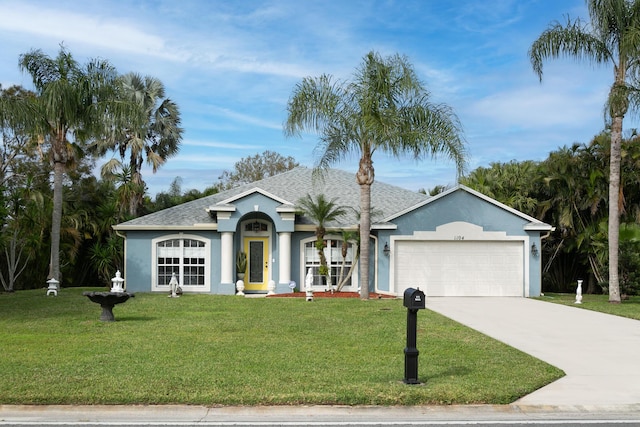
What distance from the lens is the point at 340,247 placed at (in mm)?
25375

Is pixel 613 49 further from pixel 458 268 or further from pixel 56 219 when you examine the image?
pixel 56 219

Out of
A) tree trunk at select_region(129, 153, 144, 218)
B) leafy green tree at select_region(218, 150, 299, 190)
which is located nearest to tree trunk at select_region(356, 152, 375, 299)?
tree trunk at select_region(129, 153, 144, 218)

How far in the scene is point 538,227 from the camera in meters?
23.9

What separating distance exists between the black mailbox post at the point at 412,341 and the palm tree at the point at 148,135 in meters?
24.6

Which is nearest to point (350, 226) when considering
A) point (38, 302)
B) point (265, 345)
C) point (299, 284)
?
point (299, 284)

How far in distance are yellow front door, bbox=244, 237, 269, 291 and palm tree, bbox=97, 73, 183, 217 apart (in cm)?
842

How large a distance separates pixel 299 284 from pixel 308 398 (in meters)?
17.6

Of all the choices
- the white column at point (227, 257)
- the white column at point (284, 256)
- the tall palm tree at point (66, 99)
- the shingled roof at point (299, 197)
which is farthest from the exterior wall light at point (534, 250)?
the tall palm tree at point (66, 99)

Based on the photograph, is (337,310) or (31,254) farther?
(31,254)

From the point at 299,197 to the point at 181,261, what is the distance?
5.71 metres

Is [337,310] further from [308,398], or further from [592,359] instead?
[308,398]

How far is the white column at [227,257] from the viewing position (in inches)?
961

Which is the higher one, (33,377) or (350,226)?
(350,226)

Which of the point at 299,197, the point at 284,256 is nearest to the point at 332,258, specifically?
the point at 284,256
